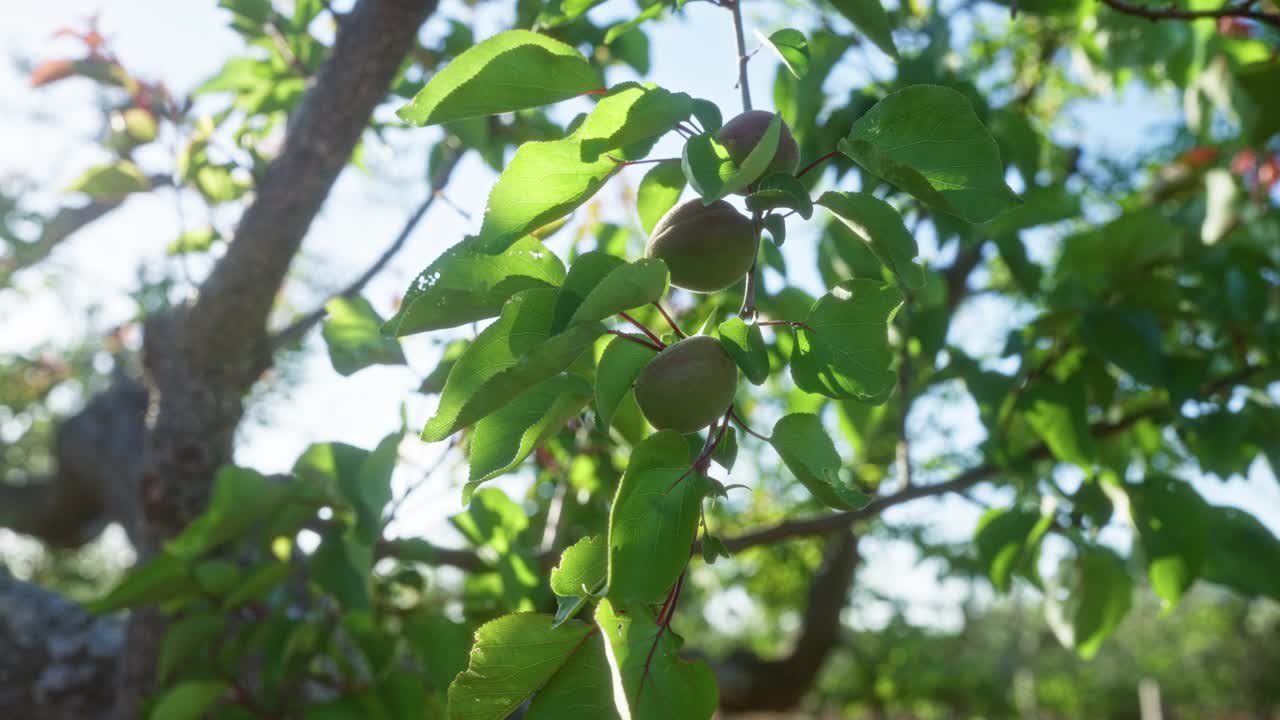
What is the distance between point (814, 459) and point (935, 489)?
882 millimetres

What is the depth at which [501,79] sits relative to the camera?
1.67 feet

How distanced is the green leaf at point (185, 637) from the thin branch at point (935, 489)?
2.12 ft

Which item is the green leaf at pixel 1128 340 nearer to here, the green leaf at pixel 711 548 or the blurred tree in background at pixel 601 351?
the blurred tree in background at pixel 601 351

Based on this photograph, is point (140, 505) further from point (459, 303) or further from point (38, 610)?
point (459, 303)

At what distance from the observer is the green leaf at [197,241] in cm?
153

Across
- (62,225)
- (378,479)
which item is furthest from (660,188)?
(62,225)

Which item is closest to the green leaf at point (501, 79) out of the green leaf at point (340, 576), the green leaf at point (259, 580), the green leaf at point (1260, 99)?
the green leaf at point (340, 576)

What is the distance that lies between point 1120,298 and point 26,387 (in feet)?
15.2

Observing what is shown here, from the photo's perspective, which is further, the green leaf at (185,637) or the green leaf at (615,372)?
the green leaf at (185,637)

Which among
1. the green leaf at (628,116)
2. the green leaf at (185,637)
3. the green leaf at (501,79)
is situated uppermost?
the green leaf at (501,79)

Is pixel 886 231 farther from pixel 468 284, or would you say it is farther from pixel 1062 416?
pixel 1062 416

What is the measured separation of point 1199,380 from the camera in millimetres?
1095

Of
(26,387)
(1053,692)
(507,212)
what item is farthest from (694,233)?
(1053,692)

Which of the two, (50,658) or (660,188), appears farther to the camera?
(50,658)
